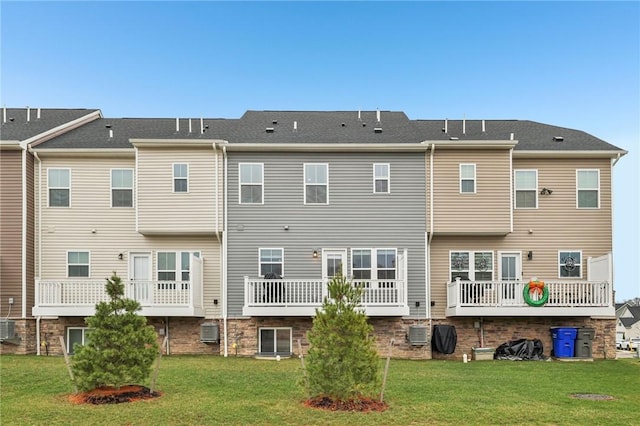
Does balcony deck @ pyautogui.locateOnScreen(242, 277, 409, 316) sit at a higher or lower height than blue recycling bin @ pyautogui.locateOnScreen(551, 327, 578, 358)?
higher

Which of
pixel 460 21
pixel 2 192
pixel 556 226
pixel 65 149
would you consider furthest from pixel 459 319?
pixel 2 192

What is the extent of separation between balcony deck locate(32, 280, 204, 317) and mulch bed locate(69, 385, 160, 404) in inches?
272

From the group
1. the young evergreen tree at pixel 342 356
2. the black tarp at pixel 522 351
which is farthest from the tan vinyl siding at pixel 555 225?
the young evergreen tree at pixel 342 356

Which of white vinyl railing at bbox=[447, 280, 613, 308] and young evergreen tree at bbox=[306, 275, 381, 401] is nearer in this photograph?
young evergreen tree at bbox=[306, 275, 381, 401]

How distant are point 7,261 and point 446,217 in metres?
13.3

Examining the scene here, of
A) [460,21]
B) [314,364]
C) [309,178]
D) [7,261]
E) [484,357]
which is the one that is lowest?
[484,357]

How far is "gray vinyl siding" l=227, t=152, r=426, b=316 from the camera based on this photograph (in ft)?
62.2

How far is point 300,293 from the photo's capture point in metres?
18.1

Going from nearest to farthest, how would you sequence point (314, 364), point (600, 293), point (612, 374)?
point (314, 364), point (612, 374), point (600, 293)

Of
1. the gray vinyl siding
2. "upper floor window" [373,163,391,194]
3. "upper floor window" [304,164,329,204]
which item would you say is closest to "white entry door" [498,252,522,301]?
the gray vinyl siding

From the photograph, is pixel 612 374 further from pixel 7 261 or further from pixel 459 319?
pixel 7 261

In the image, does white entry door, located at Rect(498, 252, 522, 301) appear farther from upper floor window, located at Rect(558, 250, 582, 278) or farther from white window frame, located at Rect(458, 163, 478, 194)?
white window frame, located at Rect(458, 163, 478, 194)

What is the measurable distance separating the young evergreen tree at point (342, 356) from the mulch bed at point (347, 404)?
0.26ft

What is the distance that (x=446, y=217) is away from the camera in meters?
18.9
